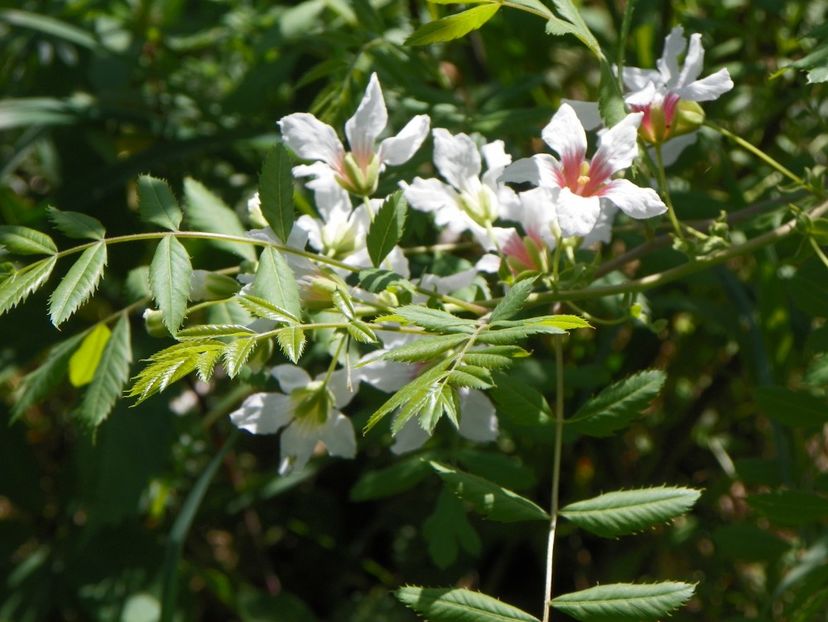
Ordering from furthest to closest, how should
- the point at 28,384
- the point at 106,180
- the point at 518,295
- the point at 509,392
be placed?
the point at 106,180 < the point at 28,384 < the point at 509,392 < the point at 518,295

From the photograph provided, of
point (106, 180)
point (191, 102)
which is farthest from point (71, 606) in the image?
point (191, 102)

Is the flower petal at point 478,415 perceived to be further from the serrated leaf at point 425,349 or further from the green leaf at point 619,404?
the serrated leaf at point 425,349

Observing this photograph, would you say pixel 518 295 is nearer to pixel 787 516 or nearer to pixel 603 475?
pixel 787 516

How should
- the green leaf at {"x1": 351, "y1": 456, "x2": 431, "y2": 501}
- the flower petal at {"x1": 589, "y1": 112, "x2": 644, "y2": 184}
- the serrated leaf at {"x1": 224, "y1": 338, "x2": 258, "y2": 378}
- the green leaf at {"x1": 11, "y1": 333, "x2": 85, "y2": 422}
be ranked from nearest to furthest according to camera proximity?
the serrated leaf at {"x1": 224, "y1": 338, "x2": 258, "y2": 378}, the flower petal at {"x1": 589, "y1": 112, "x2": 644, "y2": 184}, the green leaf at {"x1": 11, "y1": 333, "x2": 85, "y2": 422}, the green leaf at {"x1": 351, "y1": 456, "x2": 431, "y2": 501}

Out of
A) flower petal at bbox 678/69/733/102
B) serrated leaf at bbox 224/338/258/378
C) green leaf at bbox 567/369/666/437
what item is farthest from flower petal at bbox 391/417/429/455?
flower petal at bbox 678/69/733/102

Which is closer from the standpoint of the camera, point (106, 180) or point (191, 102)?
point (106, 180)

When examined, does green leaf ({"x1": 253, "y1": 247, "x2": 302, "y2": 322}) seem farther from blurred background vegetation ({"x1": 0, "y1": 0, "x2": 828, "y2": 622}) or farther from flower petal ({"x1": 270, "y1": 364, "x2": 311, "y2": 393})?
blurred background vegetation ({"x1": 0, "y1": 0, "x2": 828, "y2": 622})

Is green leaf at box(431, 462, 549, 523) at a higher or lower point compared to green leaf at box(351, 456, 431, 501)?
higher
